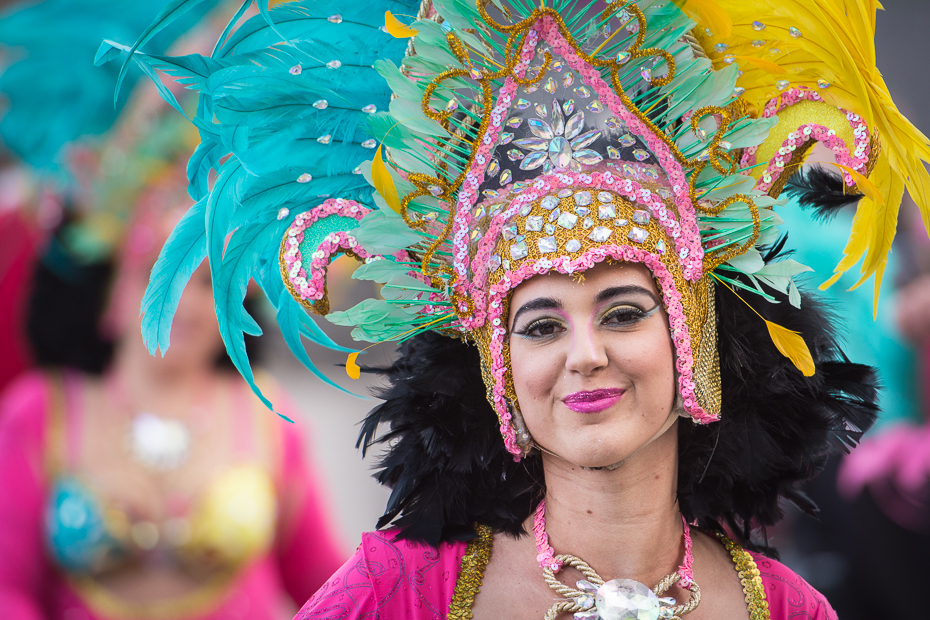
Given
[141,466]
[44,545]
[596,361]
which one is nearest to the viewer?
[596,361]

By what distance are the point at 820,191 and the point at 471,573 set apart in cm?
122

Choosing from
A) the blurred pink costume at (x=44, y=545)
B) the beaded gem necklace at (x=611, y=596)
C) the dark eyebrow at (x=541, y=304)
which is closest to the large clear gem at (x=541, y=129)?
the dark eyebrow at (x=541, y=304)

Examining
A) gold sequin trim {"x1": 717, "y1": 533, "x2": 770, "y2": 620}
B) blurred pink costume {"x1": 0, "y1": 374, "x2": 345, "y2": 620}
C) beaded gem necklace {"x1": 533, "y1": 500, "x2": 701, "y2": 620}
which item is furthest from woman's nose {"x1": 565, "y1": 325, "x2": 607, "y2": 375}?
blurred pink costume {"x1": 0, "y1": 374, "x2": 345, "y2": 620}

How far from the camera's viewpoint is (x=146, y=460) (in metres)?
3.57

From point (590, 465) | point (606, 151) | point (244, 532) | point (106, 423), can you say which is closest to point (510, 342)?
point (590, 465)

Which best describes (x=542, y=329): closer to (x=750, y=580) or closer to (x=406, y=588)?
(x=406, y=588)

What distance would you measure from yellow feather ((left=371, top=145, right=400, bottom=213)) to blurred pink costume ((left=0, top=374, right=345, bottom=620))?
2.18 metres

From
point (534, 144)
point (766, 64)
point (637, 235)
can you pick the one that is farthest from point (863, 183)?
point (534, 144)

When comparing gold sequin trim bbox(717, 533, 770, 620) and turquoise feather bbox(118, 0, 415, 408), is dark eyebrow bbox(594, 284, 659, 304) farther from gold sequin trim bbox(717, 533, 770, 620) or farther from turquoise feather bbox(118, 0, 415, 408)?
gold sequin trim bbox(717, 533, 770, 620)

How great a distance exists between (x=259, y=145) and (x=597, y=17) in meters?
0.81

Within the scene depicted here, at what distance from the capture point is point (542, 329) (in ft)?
6.13

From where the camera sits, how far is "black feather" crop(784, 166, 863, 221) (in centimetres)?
202

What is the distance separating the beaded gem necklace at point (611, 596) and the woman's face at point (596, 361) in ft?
0.93

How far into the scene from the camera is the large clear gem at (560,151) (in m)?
1.88
